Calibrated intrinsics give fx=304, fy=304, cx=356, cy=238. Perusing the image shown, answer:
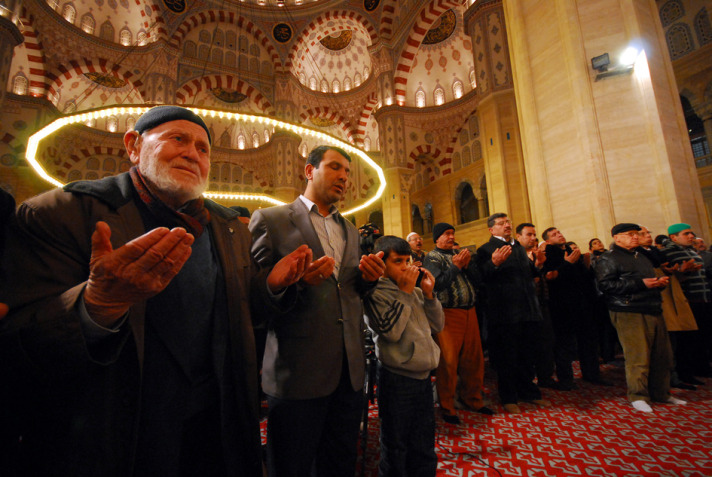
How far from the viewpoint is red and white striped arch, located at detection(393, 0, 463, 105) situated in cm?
1226

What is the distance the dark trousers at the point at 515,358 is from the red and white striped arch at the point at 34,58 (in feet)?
55.7

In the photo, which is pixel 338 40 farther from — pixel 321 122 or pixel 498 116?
pixel 498 116

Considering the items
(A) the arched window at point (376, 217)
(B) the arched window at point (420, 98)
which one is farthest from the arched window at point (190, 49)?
(A) the arched window at point (376, 217)

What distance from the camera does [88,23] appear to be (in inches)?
531

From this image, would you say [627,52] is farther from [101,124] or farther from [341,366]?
[101,124]

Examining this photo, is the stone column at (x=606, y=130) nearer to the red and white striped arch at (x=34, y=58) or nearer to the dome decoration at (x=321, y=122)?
the dome decoration at (x=321, y=122)

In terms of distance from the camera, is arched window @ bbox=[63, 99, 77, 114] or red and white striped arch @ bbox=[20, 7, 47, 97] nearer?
red and white striped arch @ bbox=[20, 7, 47, 97]

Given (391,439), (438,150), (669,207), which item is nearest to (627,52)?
(669,207)

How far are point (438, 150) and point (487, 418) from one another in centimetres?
1521

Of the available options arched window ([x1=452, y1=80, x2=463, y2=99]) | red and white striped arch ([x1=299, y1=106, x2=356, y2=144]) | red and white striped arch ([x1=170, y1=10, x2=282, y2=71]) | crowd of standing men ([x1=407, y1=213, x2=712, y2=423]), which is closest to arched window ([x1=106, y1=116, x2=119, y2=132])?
red and white striped arch ([x1=170, y1=10, x2=282, y2=71])

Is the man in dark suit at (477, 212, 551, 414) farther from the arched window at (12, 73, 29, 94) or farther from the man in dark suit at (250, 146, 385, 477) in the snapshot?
the arched window at (12, 73, 29, 94)

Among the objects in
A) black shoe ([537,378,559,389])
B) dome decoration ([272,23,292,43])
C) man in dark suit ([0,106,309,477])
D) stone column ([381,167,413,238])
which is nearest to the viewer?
man in dark suit ([0,106,309,477])

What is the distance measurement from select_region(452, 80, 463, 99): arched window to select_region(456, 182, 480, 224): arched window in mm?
4683

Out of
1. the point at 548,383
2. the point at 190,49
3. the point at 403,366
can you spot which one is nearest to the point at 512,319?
the point at 548,383
